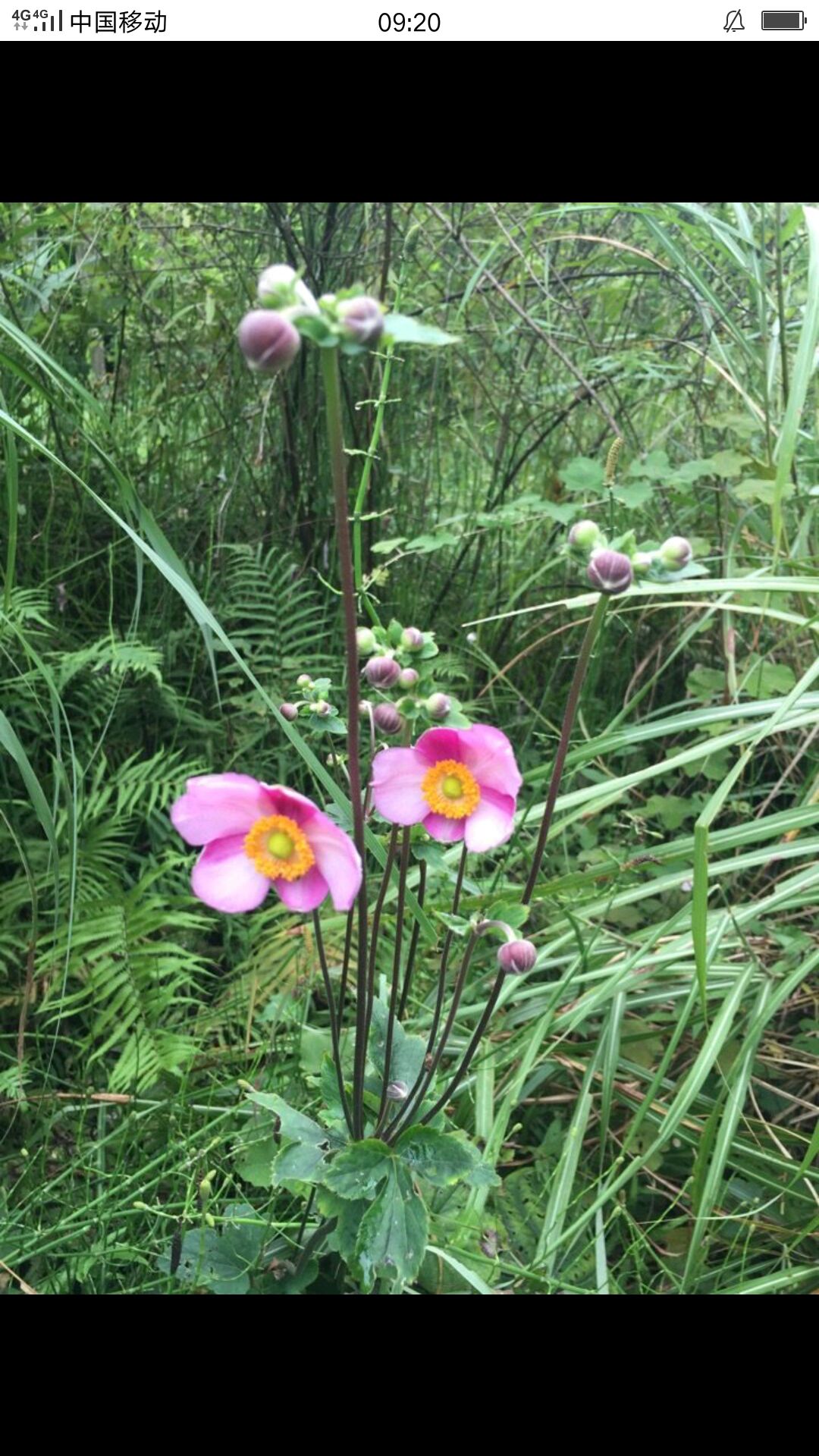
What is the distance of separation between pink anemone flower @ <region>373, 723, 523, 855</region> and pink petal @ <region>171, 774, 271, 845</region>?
68mm

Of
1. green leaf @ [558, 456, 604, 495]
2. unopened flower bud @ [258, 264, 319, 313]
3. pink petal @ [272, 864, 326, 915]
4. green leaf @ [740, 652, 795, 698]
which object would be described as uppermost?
unopened flower bud @ [258, 264, 319, 313]

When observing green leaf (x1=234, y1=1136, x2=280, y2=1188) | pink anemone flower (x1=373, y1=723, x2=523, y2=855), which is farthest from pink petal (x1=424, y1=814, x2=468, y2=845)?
green leaf (x1=234, y1=1136, x2=280, y2=1188)

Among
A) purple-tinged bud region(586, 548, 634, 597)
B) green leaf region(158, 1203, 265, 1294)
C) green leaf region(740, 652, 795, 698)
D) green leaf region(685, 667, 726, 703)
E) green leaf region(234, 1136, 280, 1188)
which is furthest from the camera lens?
green leaf region(685, 667, 726, 703)

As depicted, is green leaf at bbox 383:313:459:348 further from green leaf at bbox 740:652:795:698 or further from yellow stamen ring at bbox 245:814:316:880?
green leaf at bbox 740:652:795:698

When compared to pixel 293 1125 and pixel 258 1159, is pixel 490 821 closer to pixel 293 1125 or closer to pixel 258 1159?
pixel 293 1125

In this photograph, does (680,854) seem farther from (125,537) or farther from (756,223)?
(756,223)

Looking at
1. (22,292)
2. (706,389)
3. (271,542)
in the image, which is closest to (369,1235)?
(271,542)

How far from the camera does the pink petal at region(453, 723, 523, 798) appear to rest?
58 cm

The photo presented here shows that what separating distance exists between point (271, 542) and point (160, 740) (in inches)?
16.2

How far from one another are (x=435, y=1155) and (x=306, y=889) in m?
0.20

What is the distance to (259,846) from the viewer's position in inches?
21.9

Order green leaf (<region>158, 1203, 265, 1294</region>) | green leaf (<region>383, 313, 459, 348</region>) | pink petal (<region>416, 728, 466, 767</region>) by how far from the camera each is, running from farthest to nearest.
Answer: green leaf (<region>158, 1203, 265, 1294</region>) < pink petal (<region>416, 728, 466, 767</region>) < green leaf (<region>383, 313, 459, 348</region>)

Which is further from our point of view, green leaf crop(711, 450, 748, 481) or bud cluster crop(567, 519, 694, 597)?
green leaf crop(711, 450, 748, 481)

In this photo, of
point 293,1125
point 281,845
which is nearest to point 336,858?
point 281,845
